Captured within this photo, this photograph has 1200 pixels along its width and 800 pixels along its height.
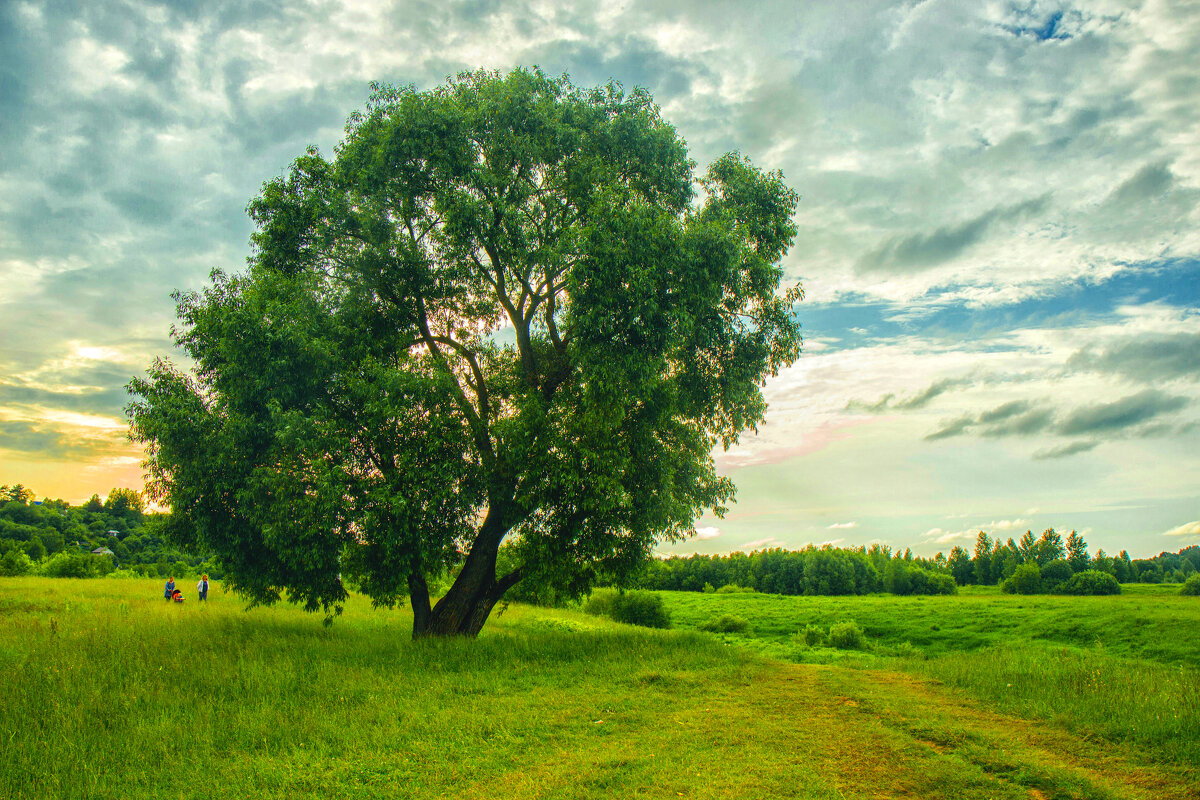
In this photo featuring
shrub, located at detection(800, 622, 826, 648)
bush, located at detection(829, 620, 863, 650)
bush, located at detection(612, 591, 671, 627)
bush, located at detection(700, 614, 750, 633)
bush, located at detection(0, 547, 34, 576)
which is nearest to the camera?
bush, located at detection(829, 620, 863, 650)

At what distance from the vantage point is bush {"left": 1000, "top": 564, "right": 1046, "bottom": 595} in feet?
252

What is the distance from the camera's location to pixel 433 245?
18.2 meters

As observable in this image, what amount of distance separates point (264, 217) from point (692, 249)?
14.2m

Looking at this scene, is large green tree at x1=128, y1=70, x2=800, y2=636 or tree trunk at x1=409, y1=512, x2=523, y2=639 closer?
large green tree at x1=128, y1=70, x2=800, y2=636

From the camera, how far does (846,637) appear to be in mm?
31438

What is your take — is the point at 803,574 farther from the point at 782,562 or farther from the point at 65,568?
the point at 65,568

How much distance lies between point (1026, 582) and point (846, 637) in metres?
65.3

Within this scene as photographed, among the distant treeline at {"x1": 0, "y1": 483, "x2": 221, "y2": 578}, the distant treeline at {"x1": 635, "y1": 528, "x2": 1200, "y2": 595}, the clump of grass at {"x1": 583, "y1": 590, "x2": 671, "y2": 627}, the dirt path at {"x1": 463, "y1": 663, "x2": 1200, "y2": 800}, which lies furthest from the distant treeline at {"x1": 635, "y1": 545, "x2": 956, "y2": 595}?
the dirt path at {"x1": 463, "y1": 663, "x2": 1200, "y2": 800}

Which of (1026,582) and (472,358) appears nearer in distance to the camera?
(472,358)

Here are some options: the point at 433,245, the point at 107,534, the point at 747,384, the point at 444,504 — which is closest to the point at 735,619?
the point at 747,384

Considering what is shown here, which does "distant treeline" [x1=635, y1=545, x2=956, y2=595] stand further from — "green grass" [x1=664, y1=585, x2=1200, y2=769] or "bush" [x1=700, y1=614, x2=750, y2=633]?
"bush" [x1=700, y1=614, x2=750, y2=633]

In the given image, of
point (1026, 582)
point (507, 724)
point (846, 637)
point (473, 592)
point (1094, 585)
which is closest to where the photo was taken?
point (507, 724)

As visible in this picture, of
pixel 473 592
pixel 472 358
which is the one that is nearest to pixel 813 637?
pixel 473 592

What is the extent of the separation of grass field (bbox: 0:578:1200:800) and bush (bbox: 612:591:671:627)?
28.1 meters
